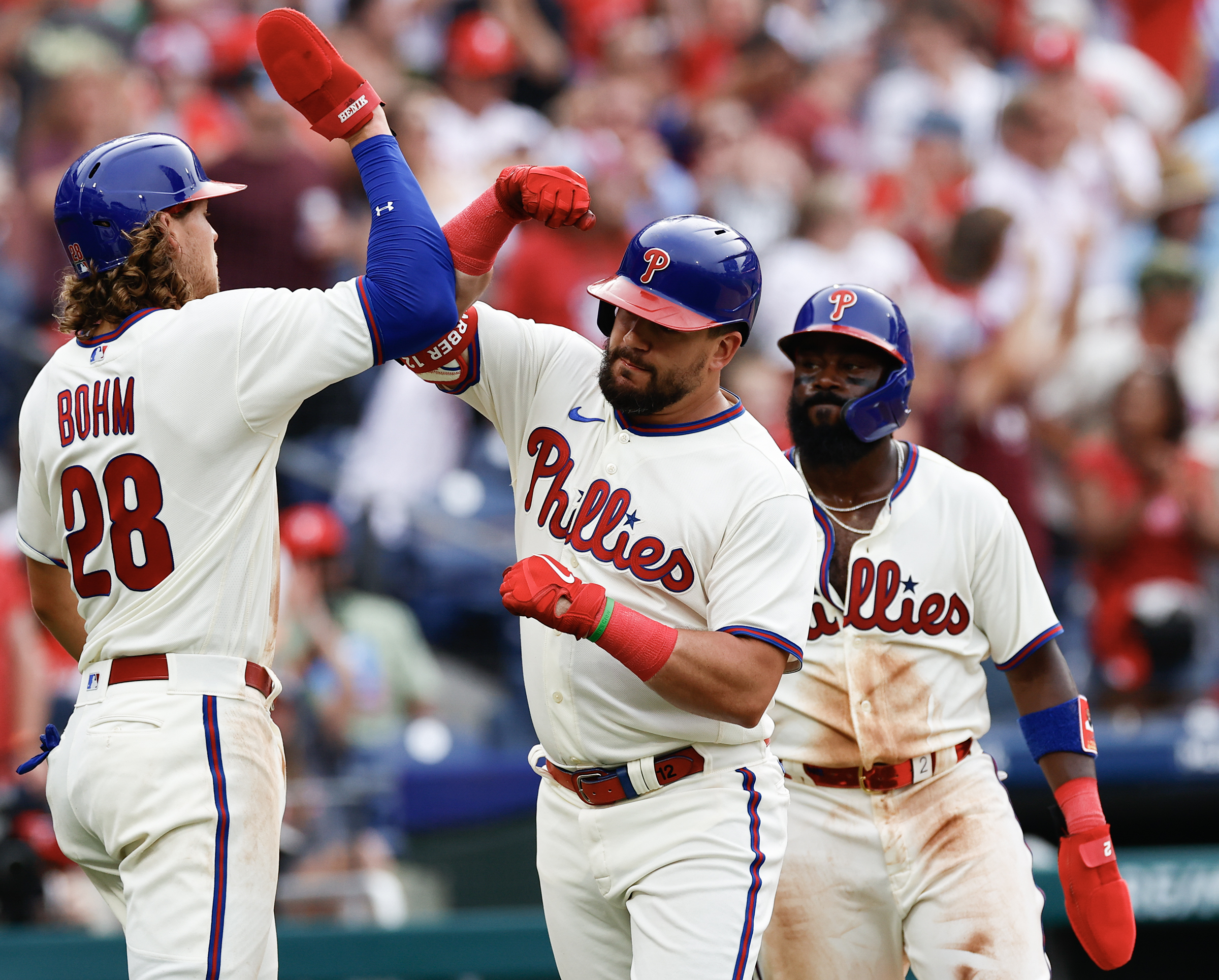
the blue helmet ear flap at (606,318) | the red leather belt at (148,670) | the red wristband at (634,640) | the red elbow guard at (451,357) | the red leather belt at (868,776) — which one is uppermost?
the blue helmet ear flap at (606,318)

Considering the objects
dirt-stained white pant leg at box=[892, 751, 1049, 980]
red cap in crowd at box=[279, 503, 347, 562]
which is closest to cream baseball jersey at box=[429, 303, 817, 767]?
dirt-stained white pant leg at box=[892, 751, 1049, 980]

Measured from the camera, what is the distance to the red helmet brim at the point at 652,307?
3154 millimetres

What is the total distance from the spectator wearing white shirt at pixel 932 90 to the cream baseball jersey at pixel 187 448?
7.10 m

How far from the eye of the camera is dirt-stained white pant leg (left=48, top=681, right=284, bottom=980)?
2.76 meters

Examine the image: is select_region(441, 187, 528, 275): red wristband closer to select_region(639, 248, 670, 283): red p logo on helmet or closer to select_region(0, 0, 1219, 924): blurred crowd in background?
select_region(639, 248, 670, 283): red p logo on helmet

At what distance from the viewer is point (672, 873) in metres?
3.07

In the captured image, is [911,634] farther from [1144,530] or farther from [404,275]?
[1144,530]

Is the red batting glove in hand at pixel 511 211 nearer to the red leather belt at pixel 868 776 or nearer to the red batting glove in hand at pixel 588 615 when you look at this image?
the red batting glove in hand at pixel 588 615

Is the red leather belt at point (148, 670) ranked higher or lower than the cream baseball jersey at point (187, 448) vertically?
lower

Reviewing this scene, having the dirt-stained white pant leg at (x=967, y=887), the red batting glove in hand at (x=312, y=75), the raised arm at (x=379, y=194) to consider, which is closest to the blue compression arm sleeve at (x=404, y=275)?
the raised arm at (x=379, y=194)

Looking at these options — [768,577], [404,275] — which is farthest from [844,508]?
[404,275]

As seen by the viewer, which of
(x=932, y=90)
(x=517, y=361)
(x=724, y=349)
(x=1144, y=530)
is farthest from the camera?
(x=932, y=90)

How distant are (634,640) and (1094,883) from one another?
160 centimetres

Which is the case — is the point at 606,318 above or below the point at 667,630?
above
